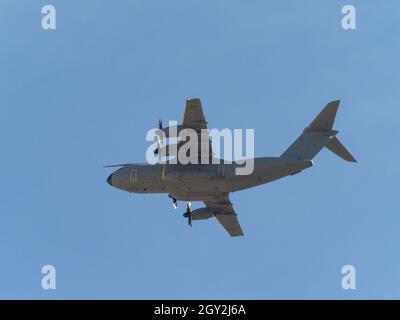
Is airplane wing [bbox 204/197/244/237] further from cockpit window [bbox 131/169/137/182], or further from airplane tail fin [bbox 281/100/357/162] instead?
airplane tail fin [bbox 281/100/357/162]

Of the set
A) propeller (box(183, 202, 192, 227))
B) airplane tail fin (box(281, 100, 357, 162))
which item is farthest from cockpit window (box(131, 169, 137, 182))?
airplane tail fin (box(281, 100, 357, 162))

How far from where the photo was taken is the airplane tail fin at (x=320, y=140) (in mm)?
26156

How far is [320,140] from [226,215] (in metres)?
5.34

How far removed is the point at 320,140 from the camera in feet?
86.3

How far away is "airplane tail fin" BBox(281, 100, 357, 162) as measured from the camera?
26156 millimetres

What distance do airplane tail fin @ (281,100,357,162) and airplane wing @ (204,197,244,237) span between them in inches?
146

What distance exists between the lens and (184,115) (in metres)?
25.0

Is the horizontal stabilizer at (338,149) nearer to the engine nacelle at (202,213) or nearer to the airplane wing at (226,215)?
the airplane wing at (226,215)

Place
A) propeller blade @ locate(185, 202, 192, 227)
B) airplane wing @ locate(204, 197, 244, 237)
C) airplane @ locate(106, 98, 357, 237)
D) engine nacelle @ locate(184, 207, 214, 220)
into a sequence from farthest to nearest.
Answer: engine nacelle @ locate(184, 207, 214, 220) → airplane wing @ locate(204, 197, 244, 237) → propeller blade @ locate(185, 202, 192, 227) → airplane @ locate(106, 98, 357, 237)

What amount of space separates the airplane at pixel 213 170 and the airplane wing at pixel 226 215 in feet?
3.33
